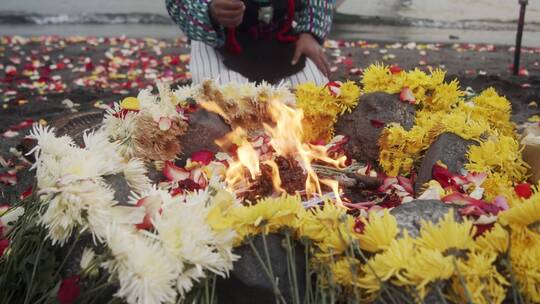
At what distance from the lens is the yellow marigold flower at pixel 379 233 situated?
4.38 ft

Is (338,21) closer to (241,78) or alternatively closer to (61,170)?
(241,78)

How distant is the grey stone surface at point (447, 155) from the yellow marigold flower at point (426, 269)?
754 mm

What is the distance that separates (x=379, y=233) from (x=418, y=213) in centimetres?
20

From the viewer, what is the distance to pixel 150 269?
132cm

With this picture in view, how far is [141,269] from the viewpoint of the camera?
132 centimetres

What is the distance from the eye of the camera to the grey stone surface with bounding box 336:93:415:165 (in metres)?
2.35

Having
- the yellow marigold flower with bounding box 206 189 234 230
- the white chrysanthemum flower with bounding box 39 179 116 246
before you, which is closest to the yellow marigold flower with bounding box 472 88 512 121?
the yellow marigold flower with bounding box 206 189 234 230

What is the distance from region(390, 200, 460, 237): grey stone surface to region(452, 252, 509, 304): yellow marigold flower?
18 centimetres

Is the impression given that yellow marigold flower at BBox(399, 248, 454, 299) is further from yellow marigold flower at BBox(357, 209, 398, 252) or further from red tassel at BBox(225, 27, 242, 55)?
red tassel at BBox(225, 27, 242, 55)

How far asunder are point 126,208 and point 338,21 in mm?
9625

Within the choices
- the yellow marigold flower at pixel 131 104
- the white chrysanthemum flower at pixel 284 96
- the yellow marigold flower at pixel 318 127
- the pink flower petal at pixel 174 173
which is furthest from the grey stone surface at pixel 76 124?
the yellow marigold flower at pixel 318 127

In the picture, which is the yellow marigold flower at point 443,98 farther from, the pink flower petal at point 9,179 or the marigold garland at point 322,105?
the pink flower petal at point 9,179

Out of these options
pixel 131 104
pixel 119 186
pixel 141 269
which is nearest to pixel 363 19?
pixel 131 104

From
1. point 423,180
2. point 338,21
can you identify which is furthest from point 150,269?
point 338,21
